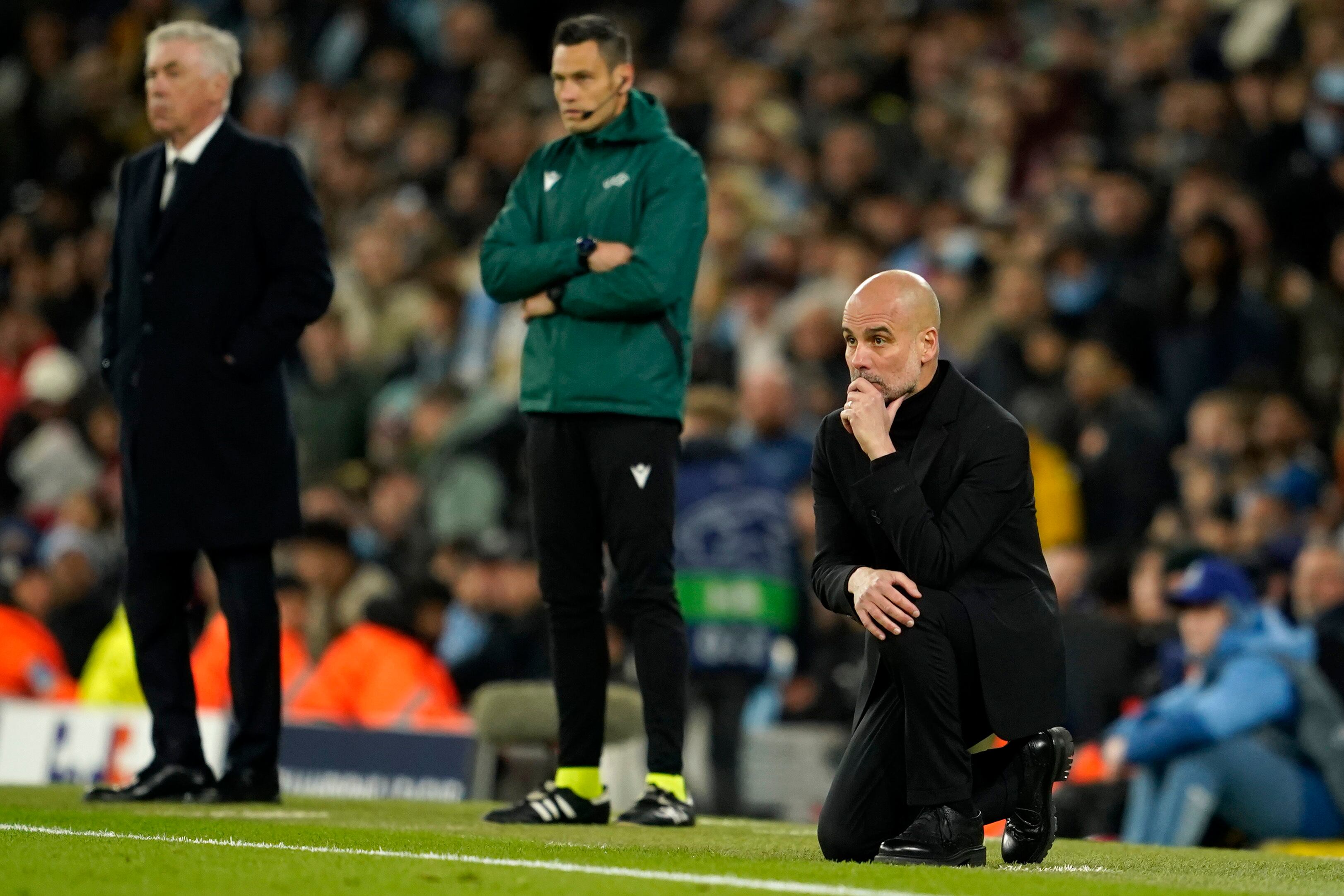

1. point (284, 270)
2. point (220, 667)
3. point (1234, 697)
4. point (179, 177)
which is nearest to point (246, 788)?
point (284, 270)

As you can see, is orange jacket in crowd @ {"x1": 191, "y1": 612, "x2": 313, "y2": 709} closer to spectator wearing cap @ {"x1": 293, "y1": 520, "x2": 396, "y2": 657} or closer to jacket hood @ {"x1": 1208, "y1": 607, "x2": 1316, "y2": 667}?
spectator wearing cap @ {"x1": 293, "y1": 520, "x2": 396, "y2": 657}

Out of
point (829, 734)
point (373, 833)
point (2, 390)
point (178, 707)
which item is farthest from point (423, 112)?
point (373, 833)

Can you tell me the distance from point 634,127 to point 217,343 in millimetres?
1588

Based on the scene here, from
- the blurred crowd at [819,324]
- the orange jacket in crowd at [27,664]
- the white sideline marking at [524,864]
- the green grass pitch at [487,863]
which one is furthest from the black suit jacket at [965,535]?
the orange jacket in crowd at [27,664]

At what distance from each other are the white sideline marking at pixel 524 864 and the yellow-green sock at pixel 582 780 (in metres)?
1.30

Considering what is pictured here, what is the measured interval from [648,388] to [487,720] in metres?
2.50

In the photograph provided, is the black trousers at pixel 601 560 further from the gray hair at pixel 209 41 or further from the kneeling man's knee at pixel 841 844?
the gray hair at pixel 209 41

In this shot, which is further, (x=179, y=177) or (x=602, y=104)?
(x=179, y=177)

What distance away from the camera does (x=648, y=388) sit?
21.3 feet

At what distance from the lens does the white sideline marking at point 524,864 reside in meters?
4.42

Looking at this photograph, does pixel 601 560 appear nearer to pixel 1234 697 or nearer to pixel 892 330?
pixel 892 330

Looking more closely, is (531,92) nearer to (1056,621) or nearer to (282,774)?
(282,774)

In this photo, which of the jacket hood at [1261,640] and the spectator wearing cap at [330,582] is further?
the spectator wearing cap at [330,582]

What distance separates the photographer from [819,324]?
12.4 m
